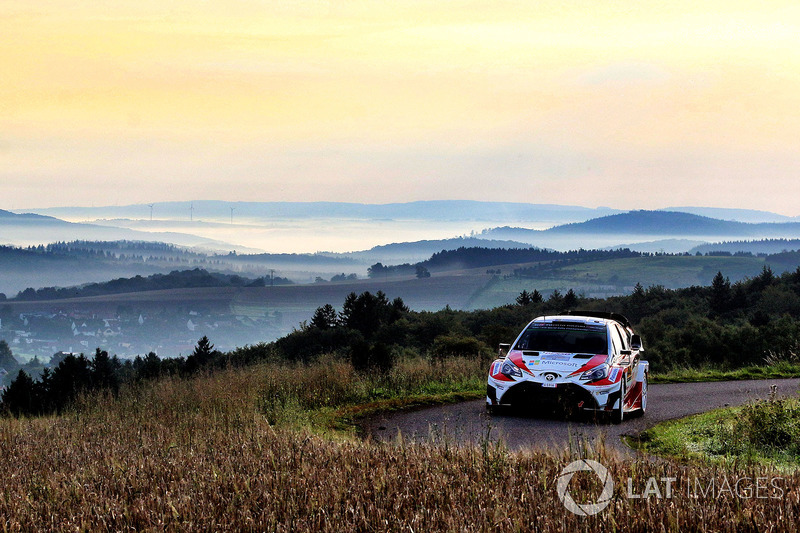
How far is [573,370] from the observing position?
14219mm

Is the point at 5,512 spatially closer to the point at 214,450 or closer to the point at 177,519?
the point at 177,519

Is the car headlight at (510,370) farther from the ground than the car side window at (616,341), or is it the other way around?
the car side window at (616,341)

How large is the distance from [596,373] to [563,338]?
1253 mm

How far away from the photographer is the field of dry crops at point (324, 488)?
19.4ft

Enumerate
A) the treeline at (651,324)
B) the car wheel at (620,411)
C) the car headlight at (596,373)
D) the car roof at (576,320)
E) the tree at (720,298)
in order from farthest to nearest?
the tree at (720,298) → the treeline at (651,324) → the car roof at (576,320) → the car wheel at (620,411) → the car headlight at (596,373)

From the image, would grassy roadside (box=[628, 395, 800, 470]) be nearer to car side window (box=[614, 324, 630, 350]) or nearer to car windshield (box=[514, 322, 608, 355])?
car windshield (box=[514, 322, 608, 355])

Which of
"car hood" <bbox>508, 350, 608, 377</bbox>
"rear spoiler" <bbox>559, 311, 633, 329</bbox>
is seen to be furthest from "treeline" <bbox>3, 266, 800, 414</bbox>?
"car hood" <bbox>508, 350, 608, 377</bbox>

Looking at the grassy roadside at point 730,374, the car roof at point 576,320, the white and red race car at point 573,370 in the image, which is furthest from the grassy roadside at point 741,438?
the grassy roadside at point 730,374

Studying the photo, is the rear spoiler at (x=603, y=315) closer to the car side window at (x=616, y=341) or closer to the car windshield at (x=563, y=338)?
the car side window at (x=616, y=341)
